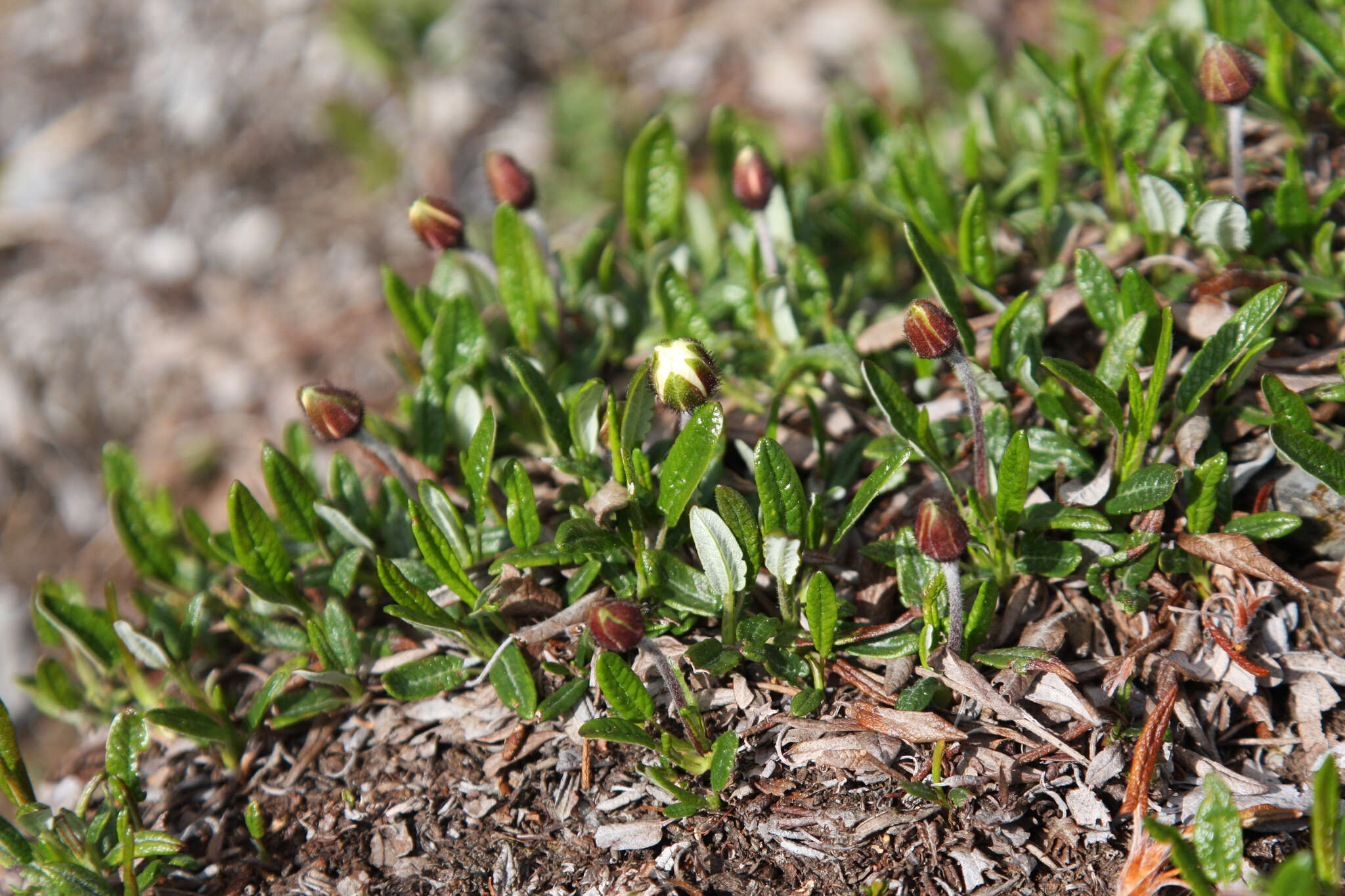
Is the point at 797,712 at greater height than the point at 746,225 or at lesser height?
lesser

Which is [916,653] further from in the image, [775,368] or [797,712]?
[775,368]

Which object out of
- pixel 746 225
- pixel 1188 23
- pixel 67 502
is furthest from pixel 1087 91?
pixel 67 502

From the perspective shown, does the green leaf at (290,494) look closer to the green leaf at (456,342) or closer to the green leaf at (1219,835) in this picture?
the green leaf at (456,342)

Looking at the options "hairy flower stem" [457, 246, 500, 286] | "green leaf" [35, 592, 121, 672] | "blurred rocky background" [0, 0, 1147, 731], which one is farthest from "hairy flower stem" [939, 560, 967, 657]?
"blurred rocky background" [0, 0, 1147, 731]

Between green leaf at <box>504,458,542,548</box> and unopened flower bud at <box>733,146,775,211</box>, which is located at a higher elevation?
unopened flower bud at <box>733,146,775,211</box>

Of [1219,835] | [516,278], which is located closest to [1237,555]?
[1219,835]

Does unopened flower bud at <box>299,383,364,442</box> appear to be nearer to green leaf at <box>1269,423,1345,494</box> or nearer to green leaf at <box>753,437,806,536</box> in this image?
green leaf at <box>753,437,806,536</box>

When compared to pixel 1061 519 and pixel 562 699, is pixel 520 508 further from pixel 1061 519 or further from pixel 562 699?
pixel 1061 519
